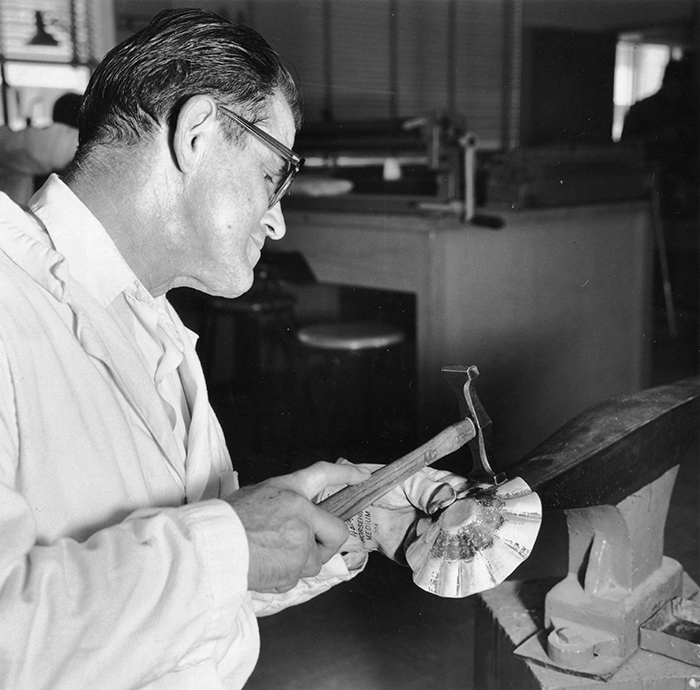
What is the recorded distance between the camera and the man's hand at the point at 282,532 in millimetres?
969

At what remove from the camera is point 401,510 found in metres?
1.39

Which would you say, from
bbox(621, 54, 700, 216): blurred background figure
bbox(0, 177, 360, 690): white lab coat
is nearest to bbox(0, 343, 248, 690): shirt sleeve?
bbox(0, 177, 360, 690): white lab coat

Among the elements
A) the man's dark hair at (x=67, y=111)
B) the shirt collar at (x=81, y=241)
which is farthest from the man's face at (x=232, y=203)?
the man's dark hair at (x=67, y=111)

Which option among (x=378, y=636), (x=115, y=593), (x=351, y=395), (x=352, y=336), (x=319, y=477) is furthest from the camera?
(x=351, y=395)

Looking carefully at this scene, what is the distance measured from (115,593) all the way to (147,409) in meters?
0.31

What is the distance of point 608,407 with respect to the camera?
1645 mm

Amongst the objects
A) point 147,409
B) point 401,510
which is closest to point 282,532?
point 147,409

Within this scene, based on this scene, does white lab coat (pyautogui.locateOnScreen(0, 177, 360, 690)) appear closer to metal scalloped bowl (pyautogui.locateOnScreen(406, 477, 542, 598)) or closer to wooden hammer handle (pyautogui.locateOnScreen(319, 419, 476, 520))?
wooden hammer handle (pyautogui.locateOnScreen(319, 419, 476, 520))

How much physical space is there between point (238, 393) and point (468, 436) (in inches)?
135

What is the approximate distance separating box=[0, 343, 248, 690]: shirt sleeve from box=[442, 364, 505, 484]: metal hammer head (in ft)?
1.64

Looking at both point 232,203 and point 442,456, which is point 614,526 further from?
point 232,203

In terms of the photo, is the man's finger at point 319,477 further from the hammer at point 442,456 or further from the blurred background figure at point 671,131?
the blurred background figure at point 671,131

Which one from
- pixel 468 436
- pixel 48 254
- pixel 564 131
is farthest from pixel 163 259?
pixel 564 131

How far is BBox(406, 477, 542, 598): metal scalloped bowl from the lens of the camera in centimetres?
121
